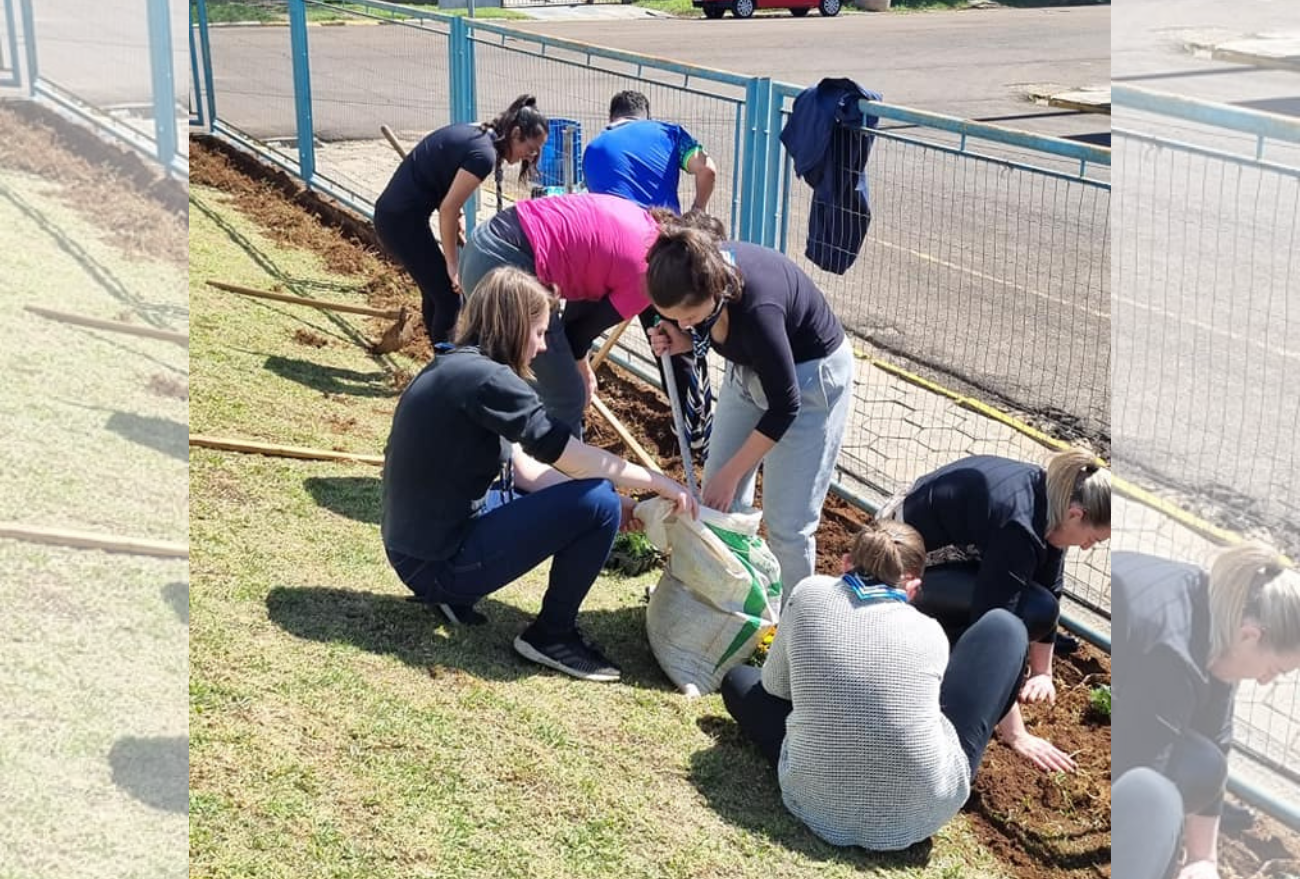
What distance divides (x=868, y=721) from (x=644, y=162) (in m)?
3.25

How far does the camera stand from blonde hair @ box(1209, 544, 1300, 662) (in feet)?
7.54

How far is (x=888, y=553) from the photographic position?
3.38 metres

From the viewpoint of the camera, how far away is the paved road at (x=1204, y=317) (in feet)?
13.0

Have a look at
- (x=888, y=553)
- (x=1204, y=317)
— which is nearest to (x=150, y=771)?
(x=888, y=553)

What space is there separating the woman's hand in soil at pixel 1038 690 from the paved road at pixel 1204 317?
2.84 feet

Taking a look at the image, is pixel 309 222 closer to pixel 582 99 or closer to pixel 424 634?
pixel 582 99

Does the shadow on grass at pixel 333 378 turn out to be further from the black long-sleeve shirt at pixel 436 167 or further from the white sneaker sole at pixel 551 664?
the white sneaker sole at pixel 551 664

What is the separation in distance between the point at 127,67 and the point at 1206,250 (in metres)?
4.22

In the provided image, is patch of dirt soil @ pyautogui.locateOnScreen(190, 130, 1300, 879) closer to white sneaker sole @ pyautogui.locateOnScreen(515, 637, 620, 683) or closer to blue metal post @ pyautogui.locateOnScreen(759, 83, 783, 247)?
white sneaker sole @ pyautogui.locateOnScreen(515, 637, 620, 683)

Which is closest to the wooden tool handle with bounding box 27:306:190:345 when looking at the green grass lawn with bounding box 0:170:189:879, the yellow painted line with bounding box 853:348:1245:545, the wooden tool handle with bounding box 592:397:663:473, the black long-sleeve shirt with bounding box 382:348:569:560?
the green grass lawn with bounding box 0:170:189:879

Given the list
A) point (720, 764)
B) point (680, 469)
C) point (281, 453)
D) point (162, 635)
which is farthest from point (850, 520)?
point (162, 635)

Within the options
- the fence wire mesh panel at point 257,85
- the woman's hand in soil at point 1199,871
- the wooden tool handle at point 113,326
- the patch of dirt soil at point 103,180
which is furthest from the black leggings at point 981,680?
the fence wire mesh panel at point 257,85

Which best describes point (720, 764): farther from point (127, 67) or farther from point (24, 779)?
point (127, 67)

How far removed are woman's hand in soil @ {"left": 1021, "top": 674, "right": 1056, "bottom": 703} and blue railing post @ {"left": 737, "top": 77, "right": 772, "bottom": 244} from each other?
2.49 metres
